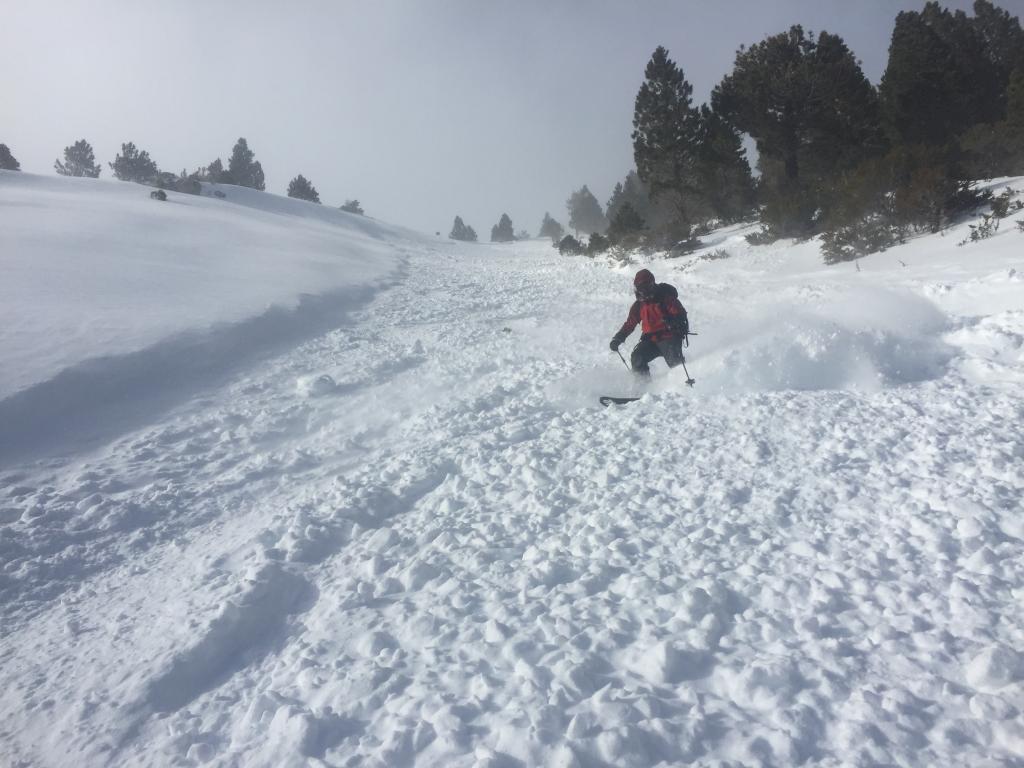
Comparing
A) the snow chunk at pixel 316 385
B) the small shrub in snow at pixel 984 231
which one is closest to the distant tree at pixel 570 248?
the small shrub in snow at pixel 984 231

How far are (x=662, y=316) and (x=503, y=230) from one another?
248ft

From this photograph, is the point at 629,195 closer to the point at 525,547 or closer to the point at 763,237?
the point at 763,237

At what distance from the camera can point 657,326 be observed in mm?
7484

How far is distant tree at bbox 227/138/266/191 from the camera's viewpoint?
196 ft

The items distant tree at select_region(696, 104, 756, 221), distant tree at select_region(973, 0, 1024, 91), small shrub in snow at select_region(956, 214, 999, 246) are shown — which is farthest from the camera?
distant tree at select_region(973, 0, 1024, 91)

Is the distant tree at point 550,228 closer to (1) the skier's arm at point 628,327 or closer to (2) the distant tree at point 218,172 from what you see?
(2) the distant tree at point 218,172

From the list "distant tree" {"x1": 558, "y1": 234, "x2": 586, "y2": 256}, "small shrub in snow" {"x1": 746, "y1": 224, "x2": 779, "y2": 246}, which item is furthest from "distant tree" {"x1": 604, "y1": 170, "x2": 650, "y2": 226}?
"small shrub in snow" {"x1": 746, "y1": 224, "x2": 779, "y2": 246}

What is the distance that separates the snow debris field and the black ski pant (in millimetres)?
223

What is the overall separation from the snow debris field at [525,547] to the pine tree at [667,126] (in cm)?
2146

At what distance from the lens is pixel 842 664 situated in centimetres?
249

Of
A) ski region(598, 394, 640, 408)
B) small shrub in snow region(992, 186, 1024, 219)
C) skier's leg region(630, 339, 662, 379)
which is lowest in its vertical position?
ski region(598, 394, 640, 408)

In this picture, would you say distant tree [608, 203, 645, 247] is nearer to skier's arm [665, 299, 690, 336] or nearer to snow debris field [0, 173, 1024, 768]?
snow debris field [0, 173, 1024, 768]

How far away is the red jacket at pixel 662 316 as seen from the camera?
7.42 metres

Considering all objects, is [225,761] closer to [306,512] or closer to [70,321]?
[306,512]
